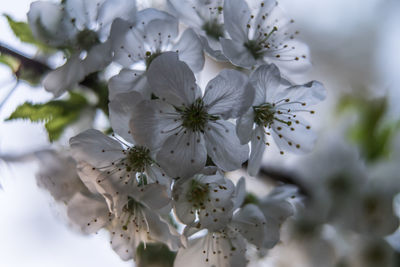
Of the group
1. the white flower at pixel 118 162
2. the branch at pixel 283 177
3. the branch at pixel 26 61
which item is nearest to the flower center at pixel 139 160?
the white flower at pixel 118 162

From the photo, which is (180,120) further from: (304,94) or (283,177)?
(283,177)

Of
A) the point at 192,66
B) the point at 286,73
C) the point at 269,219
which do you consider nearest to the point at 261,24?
the point at 286,73

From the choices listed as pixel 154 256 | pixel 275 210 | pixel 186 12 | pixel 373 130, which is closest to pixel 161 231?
pixel 154 256

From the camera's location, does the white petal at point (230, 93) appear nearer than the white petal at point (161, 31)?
Yes

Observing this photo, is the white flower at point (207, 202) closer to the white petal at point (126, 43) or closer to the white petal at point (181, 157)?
the white petal at point (181, 157)

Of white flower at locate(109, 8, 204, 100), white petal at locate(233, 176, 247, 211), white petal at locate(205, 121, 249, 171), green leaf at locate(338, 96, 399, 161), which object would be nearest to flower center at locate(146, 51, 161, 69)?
white flower at locate(109, 8, 204, 100)

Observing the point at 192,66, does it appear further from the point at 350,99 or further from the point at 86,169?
the point at 350,99
